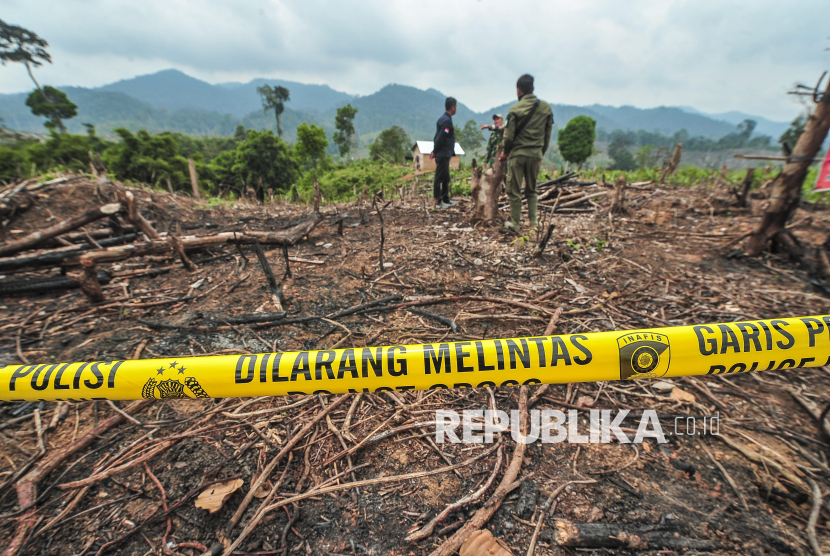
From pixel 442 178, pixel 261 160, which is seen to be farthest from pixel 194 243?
pixel 261 160

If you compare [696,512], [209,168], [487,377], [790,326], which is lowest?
[696,512]

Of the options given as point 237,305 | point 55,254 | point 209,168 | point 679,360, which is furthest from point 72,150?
point 679,360

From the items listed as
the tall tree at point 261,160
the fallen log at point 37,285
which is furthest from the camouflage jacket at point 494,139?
the tall tree at point 261,160

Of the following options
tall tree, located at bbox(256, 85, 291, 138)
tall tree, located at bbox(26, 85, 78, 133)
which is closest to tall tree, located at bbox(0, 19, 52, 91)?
tall tree, located at bbox(26, 85, 78, 133)

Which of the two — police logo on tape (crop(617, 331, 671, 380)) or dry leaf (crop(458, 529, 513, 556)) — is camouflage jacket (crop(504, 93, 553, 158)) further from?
dry leaf (crop(458, 529, 513, 556))

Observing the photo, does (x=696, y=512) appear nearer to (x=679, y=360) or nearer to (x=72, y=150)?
(x=679, y=360)

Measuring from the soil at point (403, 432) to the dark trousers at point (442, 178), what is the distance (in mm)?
4089

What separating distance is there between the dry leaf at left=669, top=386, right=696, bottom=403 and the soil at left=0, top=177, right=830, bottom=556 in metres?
0.01

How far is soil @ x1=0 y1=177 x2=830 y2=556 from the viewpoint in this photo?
4.93ft

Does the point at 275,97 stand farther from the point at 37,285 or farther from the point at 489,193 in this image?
the point at 37,285

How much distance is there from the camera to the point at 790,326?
1.56 m

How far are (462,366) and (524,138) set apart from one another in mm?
5082

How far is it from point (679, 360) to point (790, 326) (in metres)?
0.60

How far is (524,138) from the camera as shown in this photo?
17.6 feet
